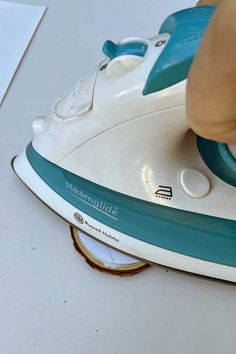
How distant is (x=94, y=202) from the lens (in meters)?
0.48

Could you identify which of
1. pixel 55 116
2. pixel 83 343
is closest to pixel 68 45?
pixel 55 116

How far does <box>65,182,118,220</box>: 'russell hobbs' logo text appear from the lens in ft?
1.55

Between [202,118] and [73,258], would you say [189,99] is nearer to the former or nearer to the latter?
[202,118]

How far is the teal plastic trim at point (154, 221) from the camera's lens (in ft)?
1.48

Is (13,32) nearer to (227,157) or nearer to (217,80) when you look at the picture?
(227,157)

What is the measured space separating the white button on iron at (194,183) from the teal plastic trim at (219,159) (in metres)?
0.02

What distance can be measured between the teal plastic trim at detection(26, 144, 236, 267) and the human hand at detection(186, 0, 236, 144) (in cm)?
15

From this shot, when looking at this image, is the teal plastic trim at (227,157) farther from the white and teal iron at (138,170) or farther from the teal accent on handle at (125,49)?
the teal accent on handle at (125,49)

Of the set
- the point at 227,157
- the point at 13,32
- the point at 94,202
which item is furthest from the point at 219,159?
the point at 13,32

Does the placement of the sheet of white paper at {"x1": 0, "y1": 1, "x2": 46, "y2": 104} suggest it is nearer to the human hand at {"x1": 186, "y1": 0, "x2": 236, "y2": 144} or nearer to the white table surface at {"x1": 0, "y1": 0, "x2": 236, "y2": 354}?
the white table surface at {"x1": 0, "y1": 0, "x2": 236, "y2": 354}

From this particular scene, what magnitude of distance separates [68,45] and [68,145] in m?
0.28

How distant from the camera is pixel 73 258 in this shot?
51 cm

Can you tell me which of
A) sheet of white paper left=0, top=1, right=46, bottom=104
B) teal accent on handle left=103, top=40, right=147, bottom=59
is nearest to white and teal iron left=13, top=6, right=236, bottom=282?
teal accent on handle left=103, top=40, right=147, bottom=59

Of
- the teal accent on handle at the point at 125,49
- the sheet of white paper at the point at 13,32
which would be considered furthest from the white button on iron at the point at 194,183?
the sheet of white paper at the point at 13,32
